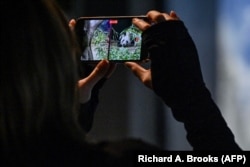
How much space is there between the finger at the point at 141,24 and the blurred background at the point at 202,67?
4 cm

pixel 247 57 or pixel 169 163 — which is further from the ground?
pixel 247 57

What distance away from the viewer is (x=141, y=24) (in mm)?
1298

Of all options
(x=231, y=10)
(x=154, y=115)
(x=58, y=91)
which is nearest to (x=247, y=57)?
(x=231, y=10)

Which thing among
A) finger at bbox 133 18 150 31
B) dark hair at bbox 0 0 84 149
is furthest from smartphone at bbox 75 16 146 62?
dark hair at bbox 0 0 84 149

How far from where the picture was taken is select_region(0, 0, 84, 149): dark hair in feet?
2.84

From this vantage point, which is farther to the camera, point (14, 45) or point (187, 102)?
point (187, 102)

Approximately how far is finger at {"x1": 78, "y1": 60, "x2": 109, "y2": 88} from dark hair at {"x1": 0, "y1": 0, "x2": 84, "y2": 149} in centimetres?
42

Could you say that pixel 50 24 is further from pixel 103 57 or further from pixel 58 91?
pixel 103 57

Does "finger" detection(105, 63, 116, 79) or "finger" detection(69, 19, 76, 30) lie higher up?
"finger" detection(69, 19, 76, 30)

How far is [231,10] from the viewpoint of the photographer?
1.35m

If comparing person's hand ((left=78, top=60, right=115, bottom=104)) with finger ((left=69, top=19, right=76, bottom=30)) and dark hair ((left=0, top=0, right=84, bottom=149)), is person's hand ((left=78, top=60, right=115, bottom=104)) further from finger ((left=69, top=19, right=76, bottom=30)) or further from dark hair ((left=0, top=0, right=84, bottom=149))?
dark hair ((left=0, top=0, right=84, bottom=149))

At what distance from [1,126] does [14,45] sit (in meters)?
0.13

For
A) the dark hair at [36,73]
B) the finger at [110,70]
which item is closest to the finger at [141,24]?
the finger at [110,70]

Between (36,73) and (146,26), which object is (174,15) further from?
(36,73)
